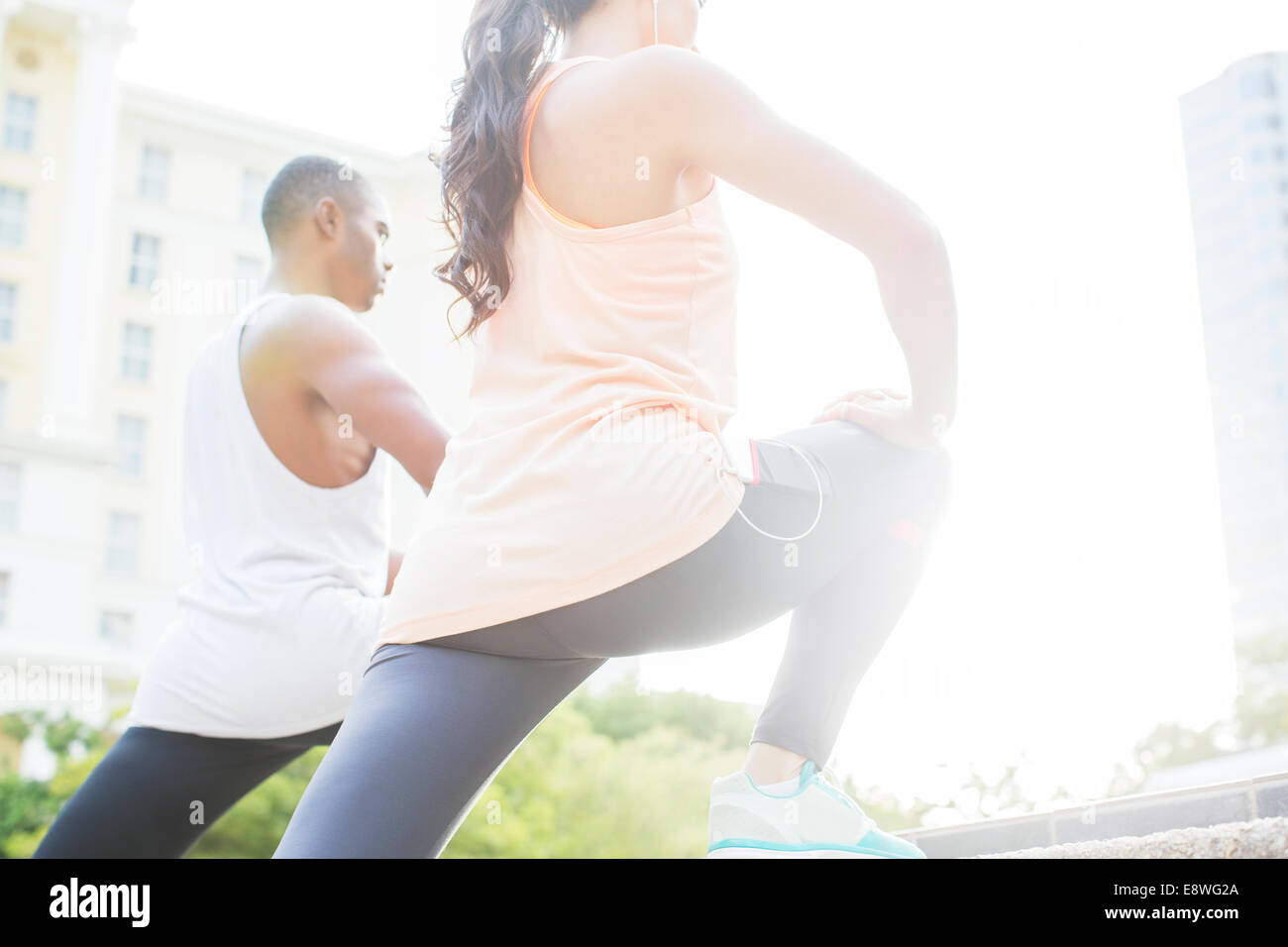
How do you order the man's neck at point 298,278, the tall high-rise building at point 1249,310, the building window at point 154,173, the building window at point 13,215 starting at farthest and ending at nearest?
the tall high-rise building at point 1249,310
the building window at point 154,173
the building window at point 13,215
the man's neck at point 298,278

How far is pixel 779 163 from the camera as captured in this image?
1653mm

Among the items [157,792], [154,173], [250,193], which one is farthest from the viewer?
[250,193]

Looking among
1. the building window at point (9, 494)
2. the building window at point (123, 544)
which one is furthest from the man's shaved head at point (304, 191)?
the building window at point (123, 544)

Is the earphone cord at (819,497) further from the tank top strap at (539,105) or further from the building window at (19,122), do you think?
the building window at (19,122)

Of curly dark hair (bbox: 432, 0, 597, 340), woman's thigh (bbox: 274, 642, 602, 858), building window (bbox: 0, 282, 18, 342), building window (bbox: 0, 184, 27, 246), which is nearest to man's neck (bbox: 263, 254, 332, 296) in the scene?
curly dark hair (bbox: 432, 0, 597, 340)

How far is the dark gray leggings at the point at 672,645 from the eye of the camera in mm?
1556

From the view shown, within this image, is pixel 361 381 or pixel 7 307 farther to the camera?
pixel 7 307

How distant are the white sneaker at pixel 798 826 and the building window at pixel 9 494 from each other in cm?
3043

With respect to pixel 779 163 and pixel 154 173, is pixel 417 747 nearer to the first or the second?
pixel 779 163

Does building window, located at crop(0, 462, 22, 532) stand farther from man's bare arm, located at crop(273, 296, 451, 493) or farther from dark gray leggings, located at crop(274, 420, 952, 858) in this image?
dark gray leggings, located at crop(274, 420, 952, 858)

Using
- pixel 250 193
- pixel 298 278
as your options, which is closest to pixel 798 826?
pixel 298 278

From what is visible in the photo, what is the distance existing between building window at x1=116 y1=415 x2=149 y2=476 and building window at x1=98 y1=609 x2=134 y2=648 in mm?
3665

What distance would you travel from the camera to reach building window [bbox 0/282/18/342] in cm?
3109

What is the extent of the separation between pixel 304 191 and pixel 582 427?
1.39 metres
